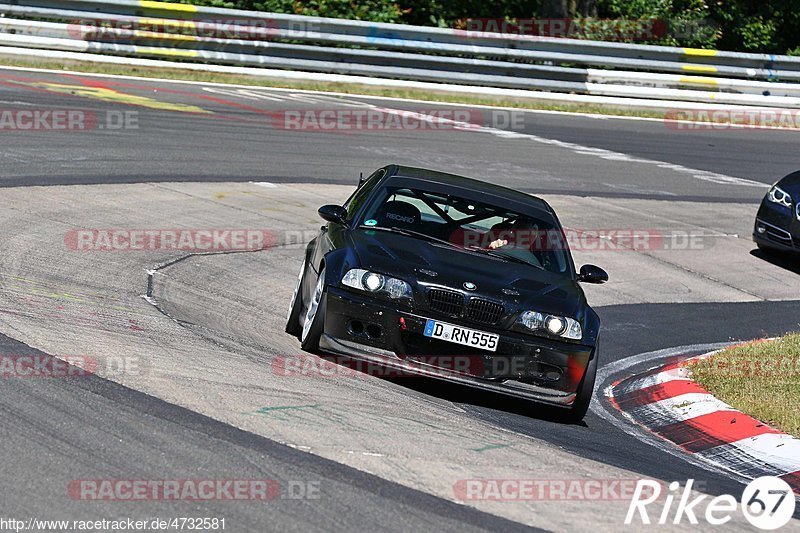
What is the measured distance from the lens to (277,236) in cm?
1277

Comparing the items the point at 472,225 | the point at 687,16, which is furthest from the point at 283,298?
the point at 687,16

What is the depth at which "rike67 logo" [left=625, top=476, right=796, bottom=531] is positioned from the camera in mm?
5617

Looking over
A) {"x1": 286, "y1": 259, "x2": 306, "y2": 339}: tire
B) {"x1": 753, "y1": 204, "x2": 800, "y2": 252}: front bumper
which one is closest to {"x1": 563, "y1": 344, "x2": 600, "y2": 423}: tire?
{"x1": 286, "y1": 259, "x2": 306, "y2": 339}: tire

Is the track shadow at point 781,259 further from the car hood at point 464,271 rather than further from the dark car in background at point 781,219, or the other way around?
the car hood at point 464,271

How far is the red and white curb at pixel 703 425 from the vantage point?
7.26 m

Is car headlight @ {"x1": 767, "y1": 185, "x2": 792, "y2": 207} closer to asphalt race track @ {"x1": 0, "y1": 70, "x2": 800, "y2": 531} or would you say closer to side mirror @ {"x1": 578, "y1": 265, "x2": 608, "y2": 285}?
asphalt race track @ {"x1": 0, "y1": 70, "x2": 800, "y2": 531}

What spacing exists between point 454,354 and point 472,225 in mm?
1606

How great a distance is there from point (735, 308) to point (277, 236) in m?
4.86

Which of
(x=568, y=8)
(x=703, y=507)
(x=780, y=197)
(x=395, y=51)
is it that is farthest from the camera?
(x=568, y=8)

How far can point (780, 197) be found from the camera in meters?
14.7

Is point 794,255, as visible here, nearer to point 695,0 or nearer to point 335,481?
point 335,481

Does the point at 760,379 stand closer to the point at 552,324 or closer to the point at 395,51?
the point at 552,324

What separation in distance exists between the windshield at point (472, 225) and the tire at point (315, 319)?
2.97 feet

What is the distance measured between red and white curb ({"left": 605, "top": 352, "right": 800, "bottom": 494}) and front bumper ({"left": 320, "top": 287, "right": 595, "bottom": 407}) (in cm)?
86
